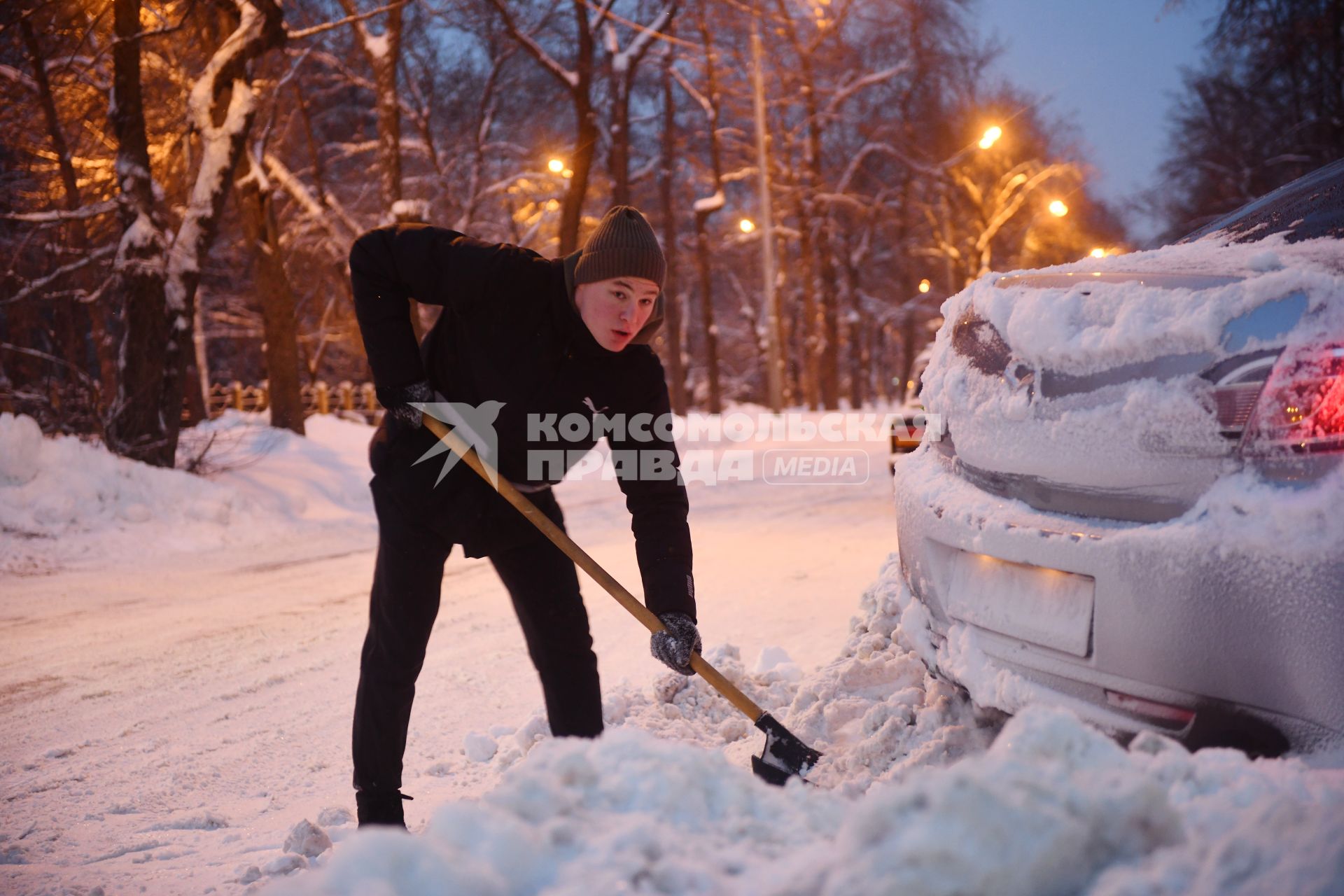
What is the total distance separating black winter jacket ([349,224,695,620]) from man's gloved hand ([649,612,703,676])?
44mm

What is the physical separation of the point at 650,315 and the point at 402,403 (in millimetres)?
784

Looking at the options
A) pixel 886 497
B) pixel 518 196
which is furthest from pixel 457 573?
pixel 518 196

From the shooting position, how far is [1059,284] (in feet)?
7.59

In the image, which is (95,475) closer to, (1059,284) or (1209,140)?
(1059,284)

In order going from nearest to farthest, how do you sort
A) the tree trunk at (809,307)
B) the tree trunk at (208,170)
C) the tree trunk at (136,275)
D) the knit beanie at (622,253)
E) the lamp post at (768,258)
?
the knit beanie at (622,253)
the tree trunk at (136,275)
the tree trunk at (208,170)
the lamp post at (768,258)
the tree trunk at (809,307)

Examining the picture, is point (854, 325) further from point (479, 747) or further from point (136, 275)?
point (479, 747)

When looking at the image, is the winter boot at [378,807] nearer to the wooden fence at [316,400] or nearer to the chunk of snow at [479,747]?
the chunk of snow at [479,747]

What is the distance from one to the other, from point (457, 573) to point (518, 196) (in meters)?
16.9

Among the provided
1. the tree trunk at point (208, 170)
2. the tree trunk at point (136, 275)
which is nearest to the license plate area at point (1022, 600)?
the tree trunk at point (136, 275)

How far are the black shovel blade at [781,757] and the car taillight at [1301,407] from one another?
4.55 feet

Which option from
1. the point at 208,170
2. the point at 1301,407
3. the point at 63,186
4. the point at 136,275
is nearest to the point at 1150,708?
the point at 1301,407

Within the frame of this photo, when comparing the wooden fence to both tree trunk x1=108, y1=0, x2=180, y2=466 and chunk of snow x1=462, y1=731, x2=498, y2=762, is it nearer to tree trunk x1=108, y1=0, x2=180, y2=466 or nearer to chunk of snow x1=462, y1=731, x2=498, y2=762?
tree trunk x1=108, y1=0, x2=180, y2=466

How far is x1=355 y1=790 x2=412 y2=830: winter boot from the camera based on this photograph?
247 cm

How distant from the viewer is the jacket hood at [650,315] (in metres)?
2.66
